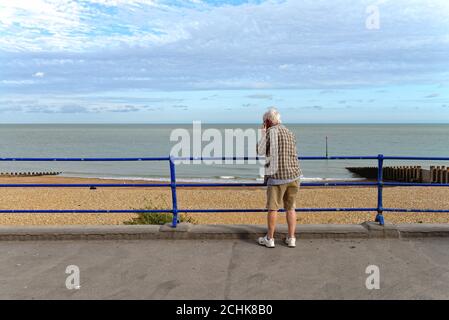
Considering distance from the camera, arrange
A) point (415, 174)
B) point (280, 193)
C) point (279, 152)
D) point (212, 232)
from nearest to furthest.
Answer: point (279, 152) → point (280, 193) → point (212, 232) → point (415, 174)

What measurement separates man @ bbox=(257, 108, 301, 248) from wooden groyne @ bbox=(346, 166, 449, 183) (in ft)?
91.1

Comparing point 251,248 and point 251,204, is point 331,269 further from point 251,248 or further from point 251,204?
point 251,204

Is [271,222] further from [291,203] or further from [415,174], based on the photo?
[415,174]

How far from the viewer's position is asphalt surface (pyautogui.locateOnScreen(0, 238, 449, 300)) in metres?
3.67

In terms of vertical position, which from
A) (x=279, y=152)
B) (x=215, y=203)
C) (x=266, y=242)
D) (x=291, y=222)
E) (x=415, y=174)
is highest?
(x=279, y=152)

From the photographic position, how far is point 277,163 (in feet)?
15.2

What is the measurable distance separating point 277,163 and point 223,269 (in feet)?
4.44

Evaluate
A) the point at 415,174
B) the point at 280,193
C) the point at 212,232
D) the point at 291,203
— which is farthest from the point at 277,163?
the point at 415,174

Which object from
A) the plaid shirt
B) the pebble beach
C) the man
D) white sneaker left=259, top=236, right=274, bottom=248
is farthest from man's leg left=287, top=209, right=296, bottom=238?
the pebble beach

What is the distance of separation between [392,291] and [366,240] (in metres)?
1.42

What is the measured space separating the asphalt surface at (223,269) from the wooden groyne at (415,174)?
1073 inches

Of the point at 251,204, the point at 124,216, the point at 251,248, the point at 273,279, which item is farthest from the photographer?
the point at 251,204

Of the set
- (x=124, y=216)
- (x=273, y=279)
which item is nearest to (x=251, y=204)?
(x=124, y=216)
